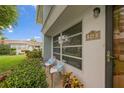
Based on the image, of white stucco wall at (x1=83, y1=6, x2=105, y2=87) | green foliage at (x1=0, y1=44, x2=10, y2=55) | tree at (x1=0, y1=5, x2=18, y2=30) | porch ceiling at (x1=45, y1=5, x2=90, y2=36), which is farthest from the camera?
green foliage at (x1=0, y1=44, x2=10, y2=55)

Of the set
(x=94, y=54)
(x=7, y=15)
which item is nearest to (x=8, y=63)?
(x=7, y=15)

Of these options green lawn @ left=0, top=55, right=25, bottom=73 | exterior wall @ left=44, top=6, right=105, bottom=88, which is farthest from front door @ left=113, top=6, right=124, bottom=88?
green lawn @ left=0, top=55, right=25, bottom=73

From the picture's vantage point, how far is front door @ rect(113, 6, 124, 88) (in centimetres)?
385

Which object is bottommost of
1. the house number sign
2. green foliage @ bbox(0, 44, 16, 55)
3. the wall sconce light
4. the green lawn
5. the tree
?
the green lawn

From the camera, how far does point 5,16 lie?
18.0 meters

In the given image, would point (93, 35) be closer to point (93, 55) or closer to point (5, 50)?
point (93, 55)

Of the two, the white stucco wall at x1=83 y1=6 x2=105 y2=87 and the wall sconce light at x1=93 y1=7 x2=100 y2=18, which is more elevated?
the wall sconce light at x1=93 y1=7 x2=100 y2=18

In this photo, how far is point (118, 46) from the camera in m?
3.91

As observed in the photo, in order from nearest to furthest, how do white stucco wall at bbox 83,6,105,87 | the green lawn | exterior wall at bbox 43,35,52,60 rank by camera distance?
white stucco wall at bbox 83,6,105,87
the green lawn
exterior wall at bbox 43,35,52,60

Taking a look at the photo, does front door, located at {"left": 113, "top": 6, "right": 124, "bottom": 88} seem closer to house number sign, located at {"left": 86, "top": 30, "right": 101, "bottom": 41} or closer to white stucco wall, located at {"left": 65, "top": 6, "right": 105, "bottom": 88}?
white stucco wall, located at {"left": 65, "top": 6, "right": 105, "bottom": 88}

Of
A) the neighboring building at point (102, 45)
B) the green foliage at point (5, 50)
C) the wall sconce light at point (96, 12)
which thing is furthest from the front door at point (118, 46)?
the green foliage at point (5, 50)

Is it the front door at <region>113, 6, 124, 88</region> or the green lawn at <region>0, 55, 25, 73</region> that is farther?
the green lawn at <region>0, 55, 25, 73</region>
